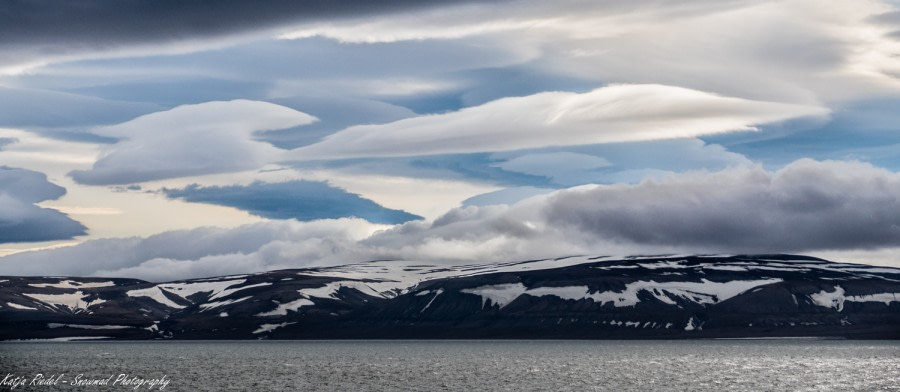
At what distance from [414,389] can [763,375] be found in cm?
7290

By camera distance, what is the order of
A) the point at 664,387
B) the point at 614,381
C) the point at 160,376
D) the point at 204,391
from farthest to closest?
the point at 160,376 → the point at 614,381 → the point at 664,387 → the point at 204,391

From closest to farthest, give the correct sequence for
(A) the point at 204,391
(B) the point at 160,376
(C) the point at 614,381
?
(A) the point at 204,391 < (C) the point at 614,381 < (B) the point at 160,376

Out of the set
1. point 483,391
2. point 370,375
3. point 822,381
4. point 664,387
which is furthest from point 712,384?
point 370,375

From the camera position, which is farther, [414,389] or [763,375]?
[763,375]

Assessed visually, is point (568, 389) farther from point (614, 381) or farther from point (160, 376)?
point (160, 376)

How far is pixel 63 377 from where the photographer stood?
164 meters

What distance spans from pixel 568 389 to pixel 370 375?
151ft

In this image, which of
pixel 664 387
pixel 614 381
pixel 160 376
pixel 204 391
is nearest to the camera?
pixel 204 391

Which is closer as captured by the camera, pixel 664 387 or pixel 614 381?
pixel 664 387

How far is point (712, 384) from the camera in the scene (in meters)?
156

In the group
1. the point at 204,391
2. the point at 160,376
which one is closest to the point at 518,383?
the point at 204,391

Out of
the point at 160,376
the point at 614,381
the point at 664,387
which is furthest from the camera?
the point at 160,376

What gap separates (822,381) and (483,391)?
60.0 metres

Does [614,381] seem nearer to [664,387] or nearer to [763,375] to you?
[664,387]
